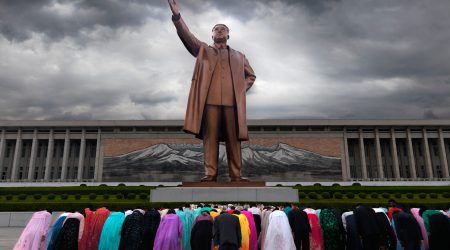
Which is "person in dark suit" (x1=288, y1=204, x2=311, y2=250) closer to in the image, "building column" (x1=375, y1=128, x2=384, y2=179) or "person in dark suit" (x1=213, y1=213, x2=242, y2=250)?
"person in dark suit" (x1=213, y1=213, x2=242, y2=250)

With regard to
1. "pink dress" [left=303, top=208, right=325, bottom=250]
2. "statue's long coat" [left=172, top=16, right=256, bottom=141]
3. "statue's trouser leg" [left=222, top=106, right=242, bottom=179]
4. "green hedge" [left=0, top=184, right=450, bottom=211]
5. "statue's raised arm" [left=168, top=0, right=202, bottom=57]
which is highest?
"statue's raised arm" [left=168, top=0, right=202, bottom=57]

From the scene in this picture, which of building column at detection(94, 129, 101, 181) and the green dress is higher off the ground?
building column at detection(94, 129, 101, 181)

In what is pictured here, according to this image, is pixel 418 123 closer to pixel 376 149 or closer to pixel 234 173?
pixel 376 149

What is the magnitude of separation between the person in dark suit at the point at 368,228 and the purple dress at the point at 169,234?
2.62m

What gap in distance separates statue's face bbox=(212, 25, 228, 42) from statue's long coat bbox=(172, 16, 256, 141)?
313 millimetres

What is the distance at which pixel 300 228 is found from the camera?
514 centimetres

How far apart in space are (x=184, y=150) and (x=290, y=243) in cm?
3121

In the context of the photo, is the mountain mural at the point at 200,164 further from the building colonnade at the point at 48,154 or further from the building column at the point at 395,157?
the building column at the point at 395,157

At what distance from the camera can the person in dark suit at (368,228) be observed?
4941mm

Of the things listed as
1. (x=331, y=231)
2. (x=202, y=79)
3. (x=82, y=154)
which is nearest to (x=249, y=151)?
(x=82, y=154)

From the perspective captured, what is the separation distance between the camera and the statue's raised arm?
9.45 meters

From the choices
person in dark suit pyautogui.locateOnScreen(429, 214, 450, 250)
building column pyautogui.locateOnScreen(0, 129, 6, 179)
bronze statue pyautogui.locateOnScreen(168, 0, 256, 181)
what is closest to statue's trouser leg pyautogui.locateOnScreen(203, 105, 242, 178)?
bronze statue pyautogui.locateOnScreen(168, 0, 256, 181)

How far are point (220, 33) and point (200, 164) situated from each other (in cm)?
2564

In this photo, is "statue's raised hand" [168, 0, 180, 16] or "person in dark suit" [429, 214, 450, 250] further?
"statue's raised hand" [168, 0, 180, 16]
